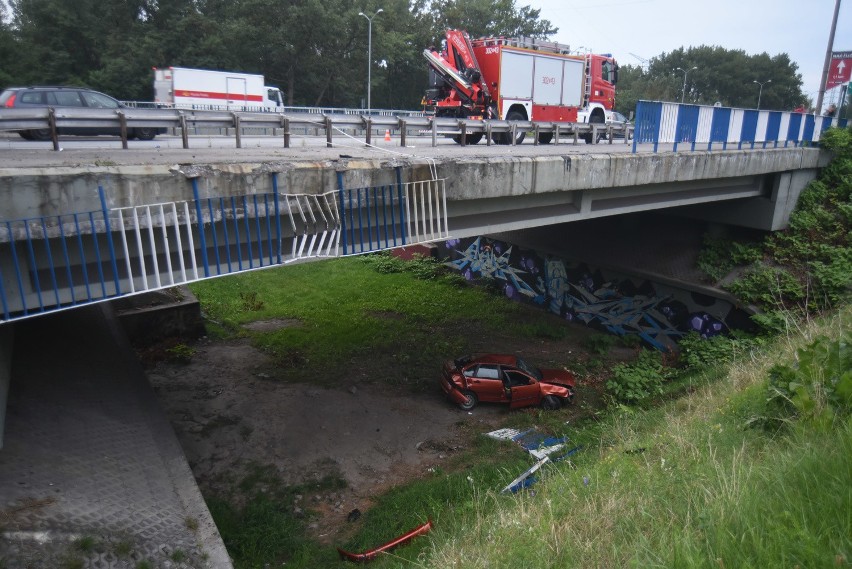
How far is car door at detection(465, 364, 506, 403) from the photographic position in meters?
12.5

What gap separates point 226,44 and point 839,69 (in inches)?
1390

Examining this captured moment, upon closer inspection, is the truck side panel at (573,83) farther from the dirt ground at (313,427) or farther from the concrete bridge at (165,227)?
the dirt ground at (313,427)

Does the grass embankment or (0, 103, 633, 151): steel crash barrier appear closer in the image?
the grass embankment

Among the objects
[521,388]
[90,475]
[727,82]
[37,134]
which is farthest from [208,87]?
Result: [727,82]

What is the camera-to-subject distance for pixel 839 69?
20.7m

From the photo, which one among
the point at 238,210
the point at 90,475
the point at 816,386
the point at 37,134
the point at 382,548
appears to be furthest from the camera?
the point at 37,134

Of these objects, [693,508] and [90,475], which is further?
[90,475]

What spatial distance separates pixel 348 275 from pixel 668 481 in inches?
734

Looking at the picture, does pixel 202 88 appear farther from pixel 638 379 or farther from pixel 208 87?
pixel 638 379

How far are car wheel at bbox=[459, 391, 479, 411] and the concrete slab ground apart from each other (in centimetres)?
594

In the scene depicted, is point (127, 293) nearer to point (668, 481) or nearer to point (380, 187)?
point (380, 187)

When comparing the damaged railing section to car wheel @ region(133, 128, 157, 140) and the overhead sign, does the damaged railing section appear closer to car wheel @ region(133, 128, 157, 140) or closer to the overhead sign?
car wheel @ region(133, 128, 157, 140)

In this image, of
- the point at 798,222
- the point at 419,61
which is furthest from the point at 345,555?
the point at 419,61

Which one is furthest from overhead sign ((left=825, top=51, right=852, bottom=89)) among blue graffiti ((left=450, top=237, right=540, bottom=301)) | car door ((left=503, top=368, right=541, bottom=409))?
car door ((left=503, top=368, right=541, bottom=409))
